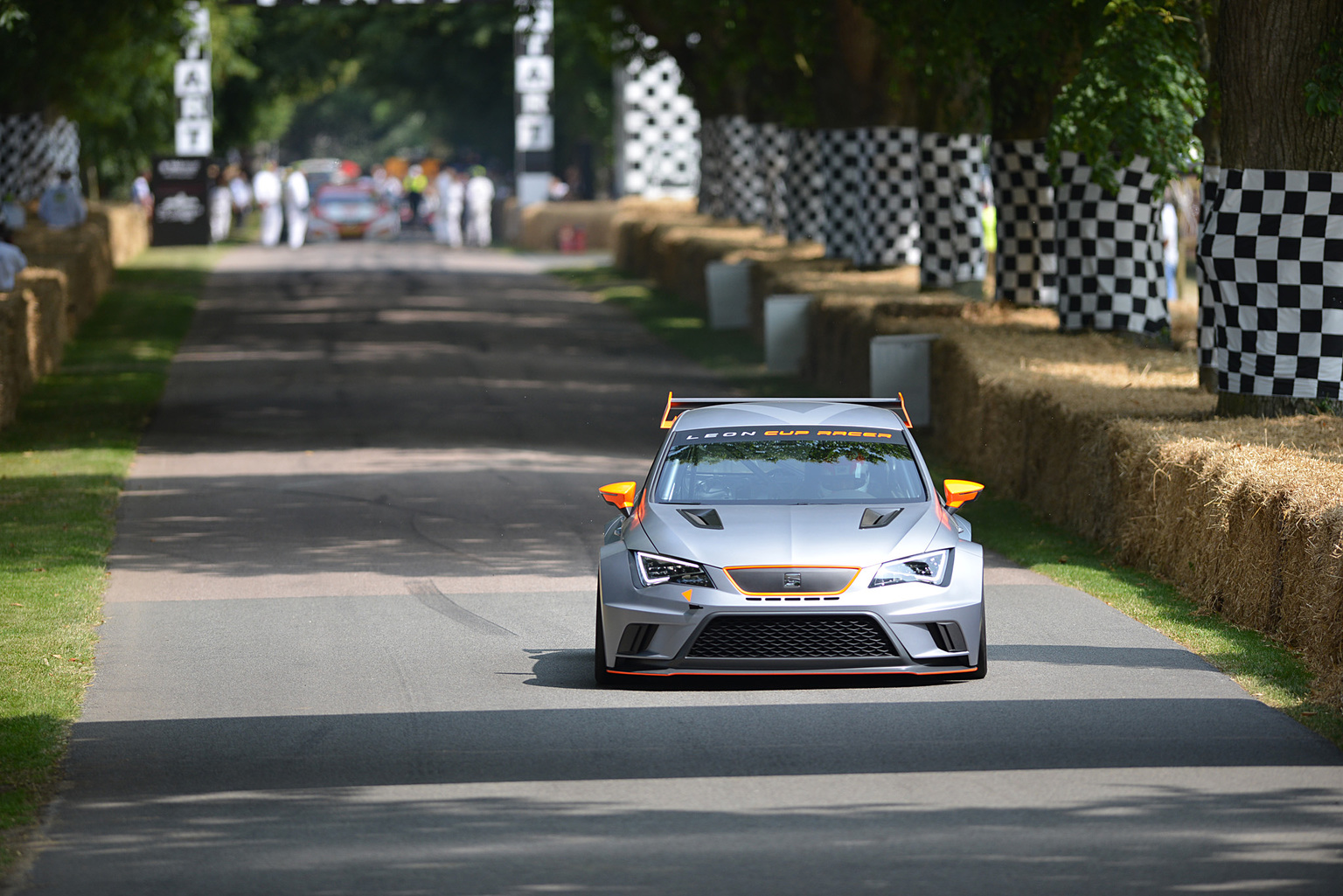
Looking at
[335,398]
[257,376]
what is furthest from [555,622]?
[257,376]

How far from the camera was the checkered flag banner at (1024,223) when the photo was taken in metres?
21.1

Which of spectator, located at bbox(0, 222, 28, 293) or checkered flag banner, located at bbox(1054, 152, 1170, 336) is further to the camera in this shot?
spectator, located at bbox(0, 222, 28, 293)

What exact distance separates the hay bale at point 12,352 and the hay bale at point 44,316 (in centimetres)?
46

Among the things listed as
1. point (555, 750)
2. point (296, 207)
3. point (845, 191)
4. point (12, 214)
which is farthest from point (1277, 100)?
point (296, 207)

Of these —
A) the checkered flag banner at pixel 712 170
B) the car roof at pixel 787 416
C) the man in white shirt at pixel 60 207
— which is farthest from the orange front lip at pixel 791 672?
the checkered flag banner at pixel 712 170

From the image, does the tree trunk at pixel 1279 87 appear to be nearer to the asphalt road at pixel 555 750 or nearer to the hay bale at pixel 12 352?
the asphalt road at pixel 555 750

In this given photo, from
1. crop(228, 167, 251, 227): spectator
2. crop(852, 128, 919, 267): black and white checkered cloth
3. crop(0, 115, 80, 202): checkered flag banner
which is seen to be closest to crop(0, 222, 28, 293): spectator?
crop(852, 128, 919, 267): black and white checkered cloth

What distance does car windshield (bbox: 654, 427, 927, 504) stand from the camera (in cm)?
973

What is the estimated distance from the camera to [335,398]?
23.3 m

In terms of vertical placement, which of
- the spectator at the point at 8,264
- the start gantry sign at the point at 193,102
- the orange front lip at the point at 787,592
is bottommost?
the orange front lip at the point at 787,592

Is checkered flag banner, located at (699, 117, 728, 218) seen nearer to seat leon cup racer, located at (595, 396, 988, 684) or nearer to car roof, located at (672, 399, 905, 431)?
car roof, located at (672, 399, 905, 431)

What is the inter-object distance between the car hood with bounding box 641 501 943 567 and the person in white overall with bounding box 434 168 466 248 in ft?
154

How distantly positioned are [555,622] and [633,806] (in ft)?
13.2

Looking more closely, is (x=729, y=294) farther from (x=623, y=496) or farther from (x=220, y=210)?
(x=220, y=210)
